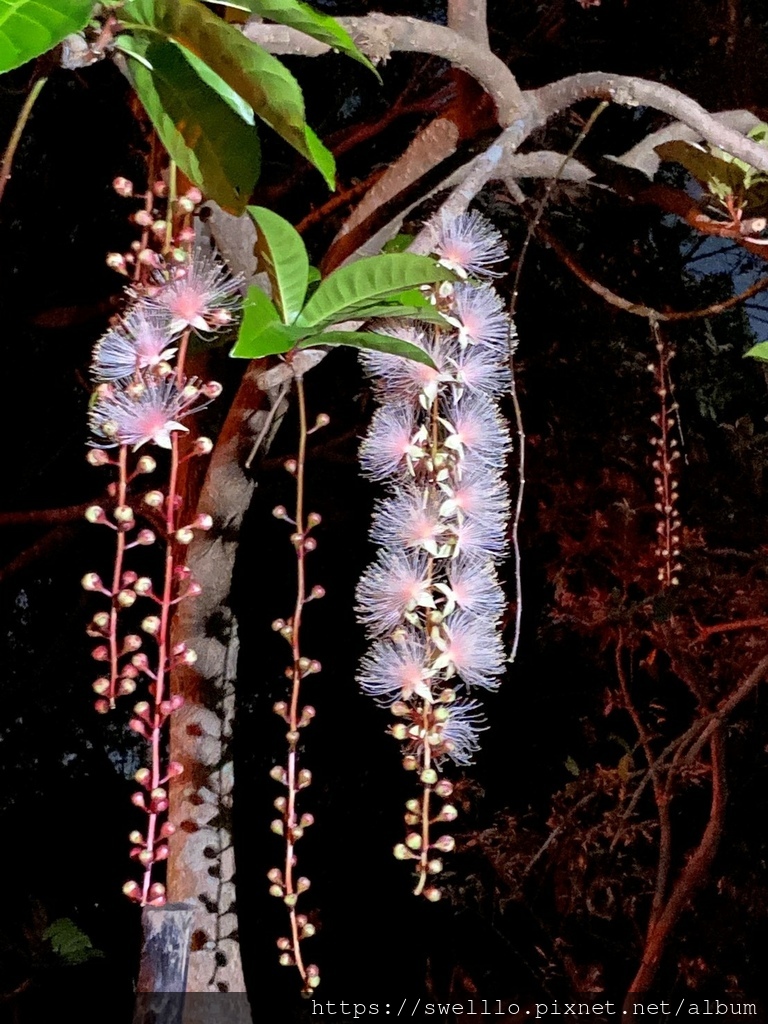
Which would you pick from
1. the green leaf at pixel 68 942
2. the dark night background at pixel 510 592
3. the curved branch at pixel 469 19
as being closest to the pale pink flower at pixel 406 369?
the curved branch at pixel 469 19

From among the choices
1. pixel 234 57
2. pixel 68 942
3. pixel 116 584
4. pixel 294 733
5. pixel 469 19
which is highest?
pixel 469 19

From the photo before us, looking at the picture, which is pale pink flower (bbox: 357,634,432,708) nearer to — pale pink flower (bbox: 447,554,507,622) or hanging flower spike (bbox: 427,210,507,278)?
pale pink flower (bbox: 447,554,507,622)

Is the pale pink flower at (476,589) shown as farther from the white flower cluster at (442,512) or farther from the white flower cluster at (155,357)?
the white flower cluster at (155,357)

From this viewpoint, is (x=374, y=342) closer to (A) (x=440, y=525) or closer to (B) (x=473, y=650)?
(A) (x=440, y=525)

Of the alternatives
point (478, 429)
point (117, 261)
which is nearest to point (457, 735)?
point (478, 429)

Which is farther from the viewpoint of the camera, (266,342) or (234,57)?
(266,342)

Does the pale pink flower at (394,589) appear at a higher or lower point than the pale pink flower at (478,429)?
lower
